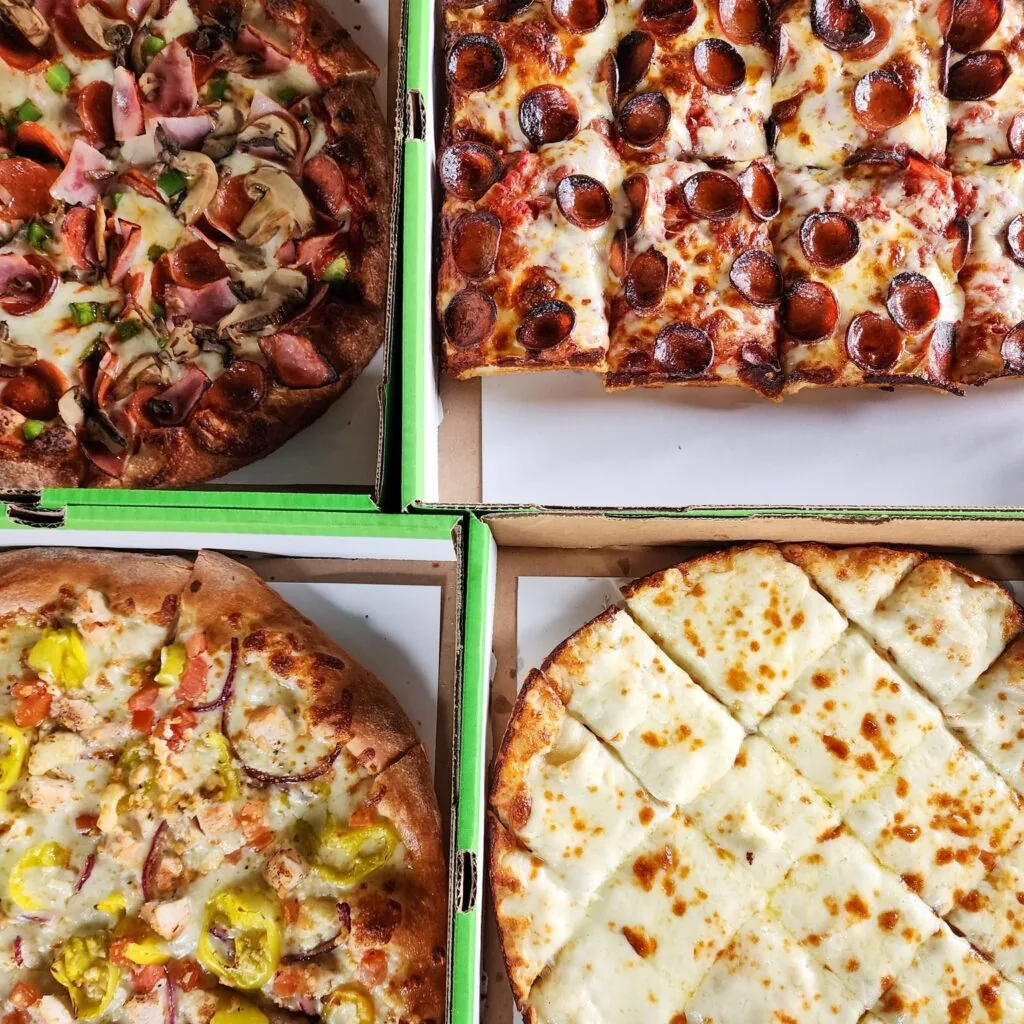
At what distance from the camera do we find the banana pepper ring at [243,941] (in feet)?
6.12

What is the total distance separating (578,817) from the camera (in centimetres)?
199

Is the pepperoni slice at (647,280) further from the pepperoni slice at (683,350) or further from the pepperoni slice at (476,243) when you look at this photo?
the pepperoni slice at (476,243)

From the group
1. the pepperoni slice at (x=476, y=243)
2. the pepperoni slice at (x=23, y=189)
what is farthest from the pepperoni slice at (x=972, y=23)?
the pepperoni slice at (x=23, y=189)

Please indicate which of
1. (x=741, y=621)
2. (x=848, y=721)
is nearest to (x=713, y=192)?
(x=741, y=621)

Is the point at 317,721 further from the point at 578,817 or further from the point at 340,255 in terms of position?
the point at 340,255

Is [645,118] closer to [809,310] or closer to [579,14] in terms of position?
[579,14]

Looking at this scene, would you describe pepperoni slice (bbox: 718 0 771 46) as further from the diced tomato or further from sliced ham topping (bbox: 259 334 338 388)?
the diced tomato

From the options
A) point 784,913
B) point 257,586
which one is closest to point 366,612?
point 257,586

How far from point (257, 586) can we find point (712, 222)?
1222mm

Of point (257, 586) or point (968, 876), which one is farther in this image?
point (257, 586)

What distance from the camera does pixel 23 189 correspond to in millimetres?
2301

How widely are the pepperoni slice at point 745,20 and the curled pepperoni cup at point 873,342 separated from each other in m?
0.68

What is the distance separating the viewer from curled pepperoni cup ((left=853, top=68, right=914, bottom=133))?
2158 mm

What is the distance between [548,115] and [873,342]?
33.4 inches
